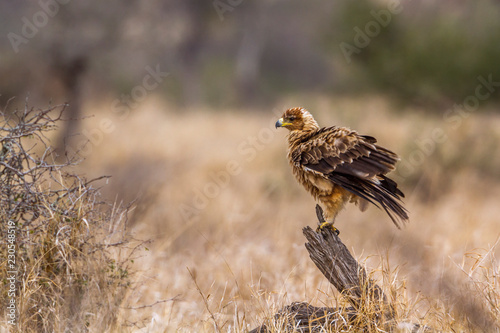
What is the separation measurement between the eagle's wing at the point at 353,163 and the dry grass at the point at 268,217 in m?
0.57

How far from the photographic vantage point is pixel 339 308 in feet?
12.9

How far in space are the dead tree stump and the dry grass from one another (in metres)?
0.10

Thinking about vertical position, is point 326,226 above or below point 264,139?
below

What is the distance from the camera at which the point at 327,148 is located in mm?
4023

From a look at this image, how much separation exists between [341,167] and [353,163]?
8 cm

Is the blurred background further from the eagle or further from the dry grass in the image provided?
the eagle

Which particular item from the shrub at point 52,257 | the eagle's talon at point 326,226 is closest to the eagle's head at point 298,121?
the eagle's talon at point 326,226

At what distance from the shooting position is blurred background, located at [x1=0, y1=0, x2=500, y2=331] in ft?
24.7

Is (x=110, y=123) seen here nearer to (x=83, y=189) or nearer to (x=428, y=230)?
(x=428, y=230)

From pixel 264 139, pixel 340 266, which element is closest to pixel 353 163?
pixel 340 266

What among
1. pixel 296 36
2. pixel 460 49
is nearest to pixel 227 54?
pixel 296 36

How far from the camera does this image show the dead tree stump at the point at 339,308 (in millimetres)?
3689

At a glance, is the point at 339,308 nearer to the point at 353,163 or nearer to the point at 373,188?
the point at 373,188

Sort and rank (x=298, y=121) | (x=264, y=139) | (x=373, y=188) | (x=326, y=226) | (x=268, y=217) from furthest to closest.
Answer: (x=264, y=139) → (x=268, y=217) → (x=298, y=121) → (x=326, y=226) → (x=373, y=188)
